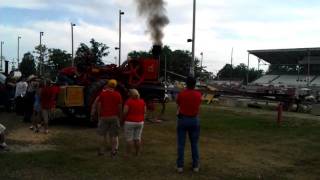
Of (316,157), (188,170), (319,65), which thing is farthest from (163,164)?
(319,65)

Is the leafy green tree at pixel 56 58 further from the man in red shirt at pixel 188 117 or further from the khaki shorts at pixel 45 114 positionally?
the man in red shirt at pixel 188 117

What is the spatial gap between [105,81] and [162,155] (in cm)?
618

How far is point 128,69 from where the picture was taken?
63.7 ft

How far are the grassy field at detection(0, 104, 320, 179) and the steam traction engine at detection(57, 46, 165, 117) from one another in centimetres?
75

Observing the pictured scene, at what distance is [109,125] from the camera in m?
12.3

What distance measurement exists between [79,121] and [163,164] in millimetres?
8883

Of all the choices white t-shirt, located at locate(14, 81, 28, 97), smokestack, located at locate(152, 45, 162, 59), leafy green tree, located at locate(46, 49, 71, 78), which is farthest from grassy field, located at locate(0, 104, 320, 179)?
leafy green tree, located at locate(46, 49, 71, 78)

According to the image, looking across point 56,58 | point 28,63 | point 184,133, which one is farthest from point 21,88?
point 28,63

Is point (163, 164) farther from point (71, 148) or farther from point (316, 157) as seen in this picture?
point (316, 157)

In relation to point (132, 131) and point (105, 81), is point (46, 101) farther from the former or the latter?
point (132, 131)

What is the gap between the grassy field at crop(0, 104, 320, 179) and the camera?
10.4 metres

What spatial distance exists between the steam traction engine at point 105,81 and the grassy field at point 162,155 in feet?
2.45

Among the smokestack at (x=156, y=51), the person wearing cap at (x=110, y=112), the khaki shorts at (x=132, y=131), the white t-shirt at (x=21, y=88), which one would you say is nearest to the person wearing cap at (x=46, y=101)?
the person wearing cap at (x=110, y=112)

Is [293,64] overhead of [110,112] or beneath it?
overhead
